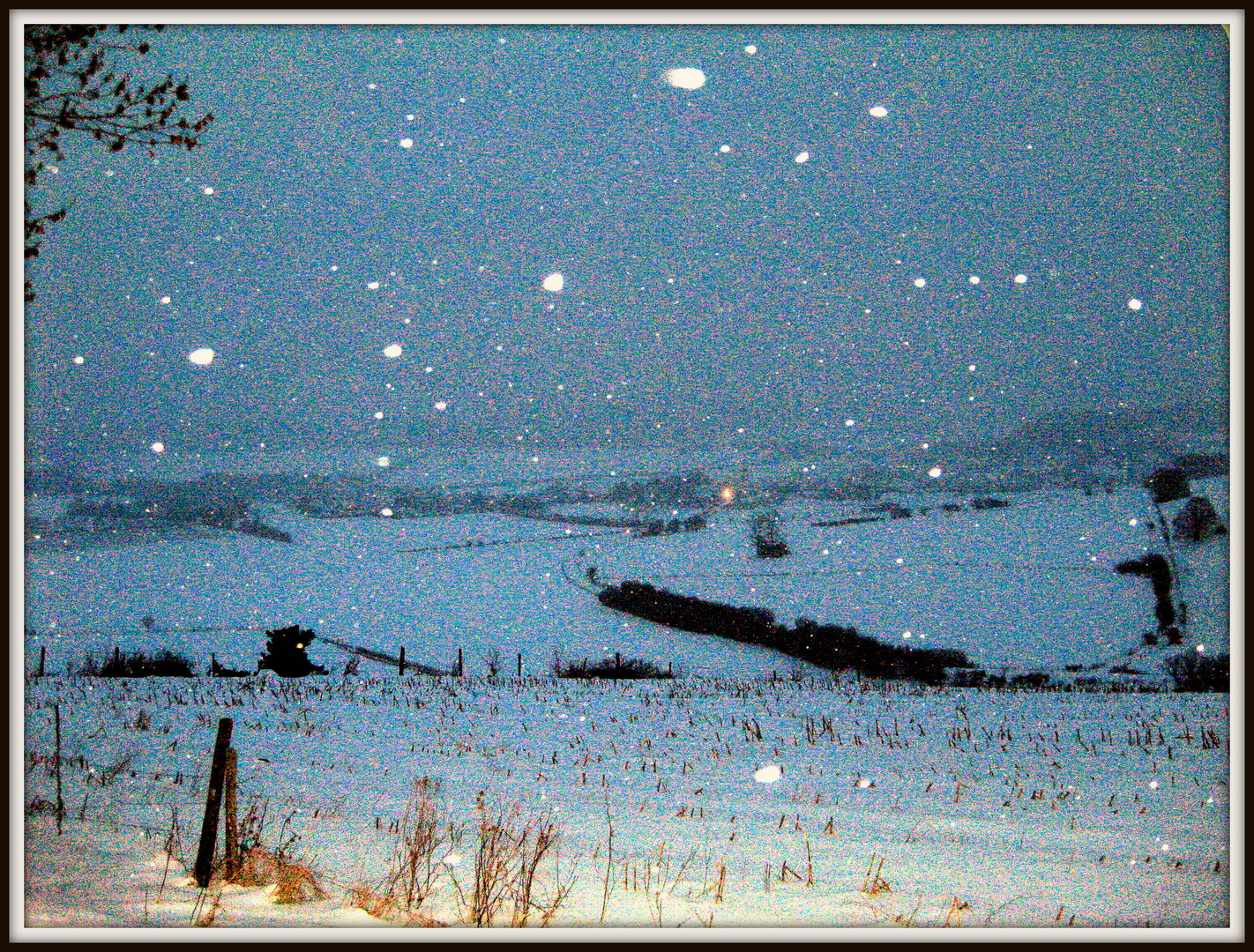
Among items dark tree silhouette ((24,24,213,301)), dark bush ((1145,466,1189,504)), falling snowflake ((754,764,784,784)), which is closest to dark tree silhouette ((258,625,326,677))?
falling snowflake ((754,764,784,784))

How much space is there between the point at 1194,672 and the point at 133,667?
29006 mm

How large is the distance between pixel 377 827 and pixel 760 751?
4962 millimetres

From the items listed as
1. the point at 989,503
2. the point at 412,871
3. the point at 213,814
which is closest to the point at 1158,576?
the point at 989,503

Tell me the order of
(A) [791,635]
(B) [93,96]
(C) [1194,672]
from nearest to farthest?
(B) [93,96] → (C) [1194,672] → (A) [791,635]

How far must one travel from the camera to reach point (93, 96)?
4.12 m

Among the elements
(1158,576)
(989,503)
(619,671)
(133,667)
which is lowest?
(619,671)

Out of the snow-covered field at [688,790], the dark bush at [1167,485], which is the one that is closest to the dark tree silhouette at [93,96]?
the snow-covered field at [688,790]

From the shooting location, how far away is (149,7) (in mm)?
4777

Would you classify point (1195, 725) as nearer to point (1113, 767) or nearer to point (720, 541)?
point (1113, 767)

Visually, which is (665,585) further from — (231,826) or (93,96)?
(93,96)

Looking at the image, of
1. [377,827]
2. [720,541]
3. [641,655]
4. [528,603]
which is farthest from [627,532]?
[377,827]

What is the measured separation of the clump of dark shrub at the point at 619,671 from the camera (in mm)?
23500

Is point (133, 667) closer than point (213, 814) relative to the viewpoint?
No

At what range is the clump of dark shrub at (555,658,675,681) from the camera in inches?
925
